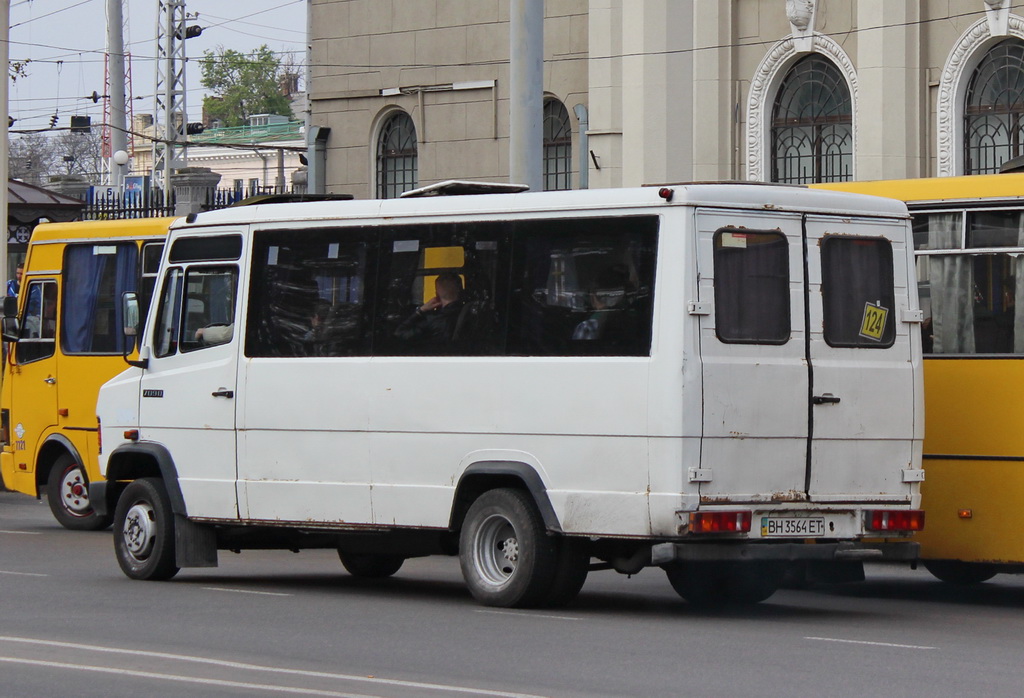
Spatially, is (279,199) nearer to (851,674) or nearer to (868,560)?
(868,560)

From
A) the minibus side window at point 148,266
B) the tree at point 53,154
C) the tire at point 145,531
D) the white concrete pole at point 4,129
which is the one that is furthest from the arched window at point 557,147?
the tree at point 53,154

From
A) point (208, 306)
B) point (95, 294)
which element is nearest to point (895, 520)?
point (208, 306)

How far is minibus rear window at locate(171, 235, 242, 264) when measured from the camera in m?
13.7

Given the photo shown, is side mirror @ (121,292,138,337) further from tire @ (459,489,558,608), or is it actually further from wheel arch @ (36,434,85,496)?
wheel arch @ (36,434,85,496)

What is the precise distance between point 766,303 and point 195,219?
4.63 metres

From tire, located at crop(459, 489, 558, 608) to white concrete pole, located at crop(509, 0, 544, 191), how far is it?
7.17 m

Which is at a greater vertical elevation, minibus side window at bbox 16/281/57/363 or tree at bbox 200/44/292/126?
tree at bbox 200/44/292/126

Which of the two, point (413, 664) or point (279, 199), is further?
point (279, 199)

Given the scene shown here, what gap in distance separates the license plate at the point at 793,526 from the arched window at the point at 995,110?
48.7ft

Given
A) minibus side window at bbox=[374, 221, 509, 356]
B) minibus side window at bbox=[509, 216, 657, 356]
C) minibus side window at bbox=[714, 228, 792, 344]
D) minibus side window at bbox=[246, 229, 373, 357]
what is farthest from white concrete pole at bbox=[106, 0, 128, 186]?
minibus side window at bbox=[714, 228, 792, 344]

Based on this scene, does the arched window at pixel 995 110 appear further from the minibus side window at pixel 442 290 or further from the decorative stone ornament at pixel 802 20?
the minibus side window at pixel 442 290

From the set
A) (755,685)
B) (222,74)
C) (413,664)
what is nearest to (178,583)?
(413,664)

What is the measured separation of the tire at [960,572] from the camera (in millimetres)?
13627

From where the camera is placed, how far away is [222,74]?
123000 millimetres
